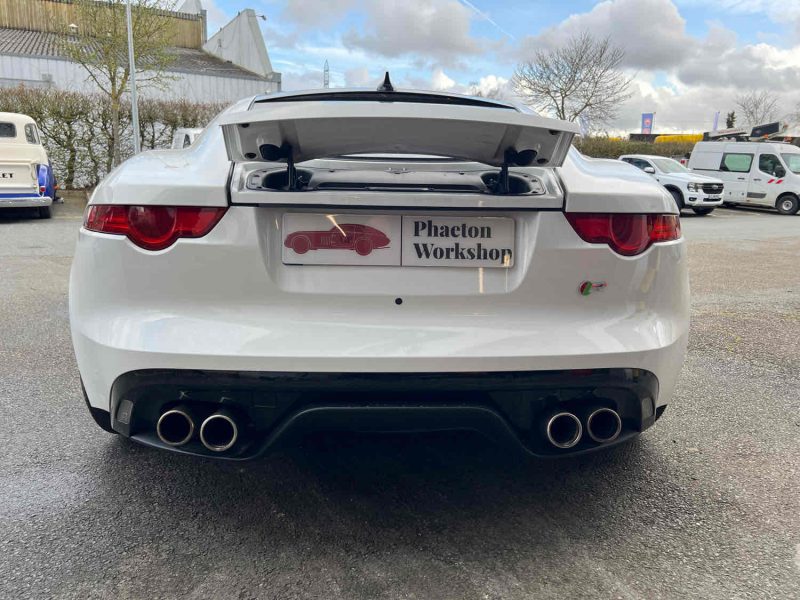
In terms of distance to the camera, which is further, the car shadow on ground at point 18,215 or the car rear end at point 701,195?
the car rear end at point 701,195

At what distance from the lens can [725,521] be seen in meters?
2.38

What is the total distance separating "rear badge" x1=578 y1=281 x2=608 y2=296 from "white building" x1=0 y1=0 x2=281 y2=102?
22539 mm

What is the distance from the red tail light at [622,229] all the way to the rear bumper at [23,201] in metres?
12.6

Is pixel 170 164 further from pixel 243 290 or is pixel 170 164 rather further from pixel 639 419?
pixel 639 419

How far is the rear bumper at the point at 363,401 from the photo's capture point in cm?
198

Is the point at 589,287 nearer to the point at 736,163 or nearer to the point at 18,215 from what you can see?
the point at 18,215

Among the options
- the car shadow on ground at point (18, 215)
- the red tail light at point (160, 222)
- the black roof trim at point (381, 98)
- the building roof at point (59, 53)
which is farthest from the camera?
the building roof at point (59, 53)

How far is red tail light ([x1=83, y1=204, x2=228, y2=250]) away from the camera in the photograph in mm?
2002

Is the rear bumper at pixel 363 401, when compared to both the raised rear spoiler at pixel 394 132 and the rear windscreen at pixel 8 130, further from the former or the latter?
the rear windscreen at pixel 8 130

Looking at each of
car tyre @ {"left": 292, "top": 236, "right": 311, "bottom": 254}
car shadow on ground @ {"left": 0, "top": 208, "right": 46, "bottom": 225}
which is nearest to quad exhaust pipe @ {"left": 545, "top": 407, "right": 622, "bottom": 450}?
car tyre @ {"left": 292, "top": 236, "right": 311, "bottom": 254}

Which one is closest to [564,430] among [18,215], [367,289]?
[367,289]

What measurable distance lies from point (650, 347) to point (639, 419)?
9.4 inches

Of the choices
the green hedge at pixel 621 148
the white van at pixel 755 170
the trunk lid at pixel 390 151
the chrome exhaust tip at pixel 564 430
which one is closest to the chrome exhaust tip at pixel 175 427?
the trunk lid at pixel 390 151

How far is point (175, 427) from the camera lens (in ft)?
6.73
